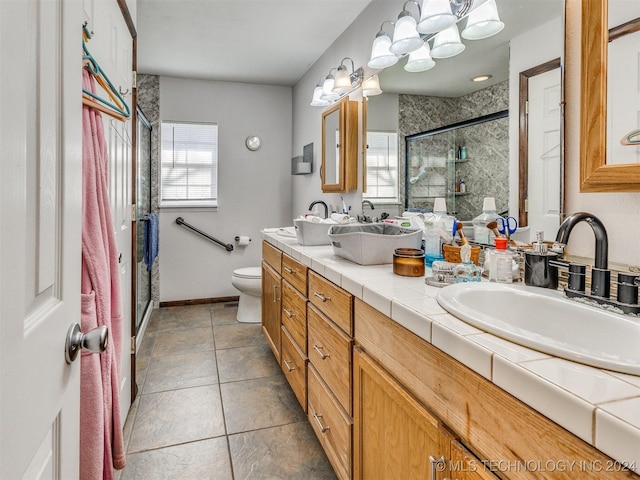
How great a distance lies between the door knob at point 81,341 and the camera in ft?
2.27

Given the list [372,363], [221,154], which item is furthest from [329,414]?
[221,154]

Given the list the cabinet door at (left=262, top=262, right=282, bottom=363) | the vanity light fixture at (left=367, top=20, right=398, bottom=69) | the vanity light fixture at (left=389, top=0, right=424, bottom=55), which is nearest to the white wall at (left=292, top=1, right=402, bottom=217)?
the vanity light fixture at (left=367, top=20, right=398, bottom=69)

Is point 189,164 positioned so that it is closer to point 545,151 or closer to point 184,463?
point 184,463

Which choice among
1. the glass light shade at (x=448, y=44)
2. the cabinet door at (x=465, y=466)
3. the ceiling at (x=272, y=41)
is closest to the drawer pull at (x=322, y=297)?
the cabinet door at (x=465, y=466)

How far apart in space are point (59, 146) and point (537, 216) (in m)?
1.41

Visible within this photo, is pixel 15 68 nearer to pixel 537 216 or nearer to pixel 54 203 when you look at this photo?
pixel 54 203

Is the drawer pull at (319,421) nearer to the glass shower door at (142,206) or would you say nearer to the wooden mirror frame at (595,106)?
the wooden mirror frame at (595,106)

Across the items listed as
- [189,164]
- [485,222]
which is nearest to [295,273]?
[485,222]

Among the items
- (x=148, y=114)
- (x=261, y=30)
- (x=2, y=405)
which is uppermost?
(x=261, y=30)

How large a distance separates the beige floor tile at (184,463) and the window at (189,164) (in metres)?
2.80

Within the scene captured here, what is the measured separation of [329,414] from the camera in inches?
62.1

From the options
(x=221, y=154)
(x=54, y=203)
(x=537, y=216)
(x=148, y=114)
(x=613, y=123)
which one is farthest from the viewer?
(x=221, y=154)

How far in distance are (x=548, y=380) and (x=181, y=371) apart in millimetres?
2509

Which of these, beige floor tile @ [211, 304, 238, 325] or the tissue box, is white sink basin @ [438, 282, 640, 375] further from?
beige floor tile @ [211, 304, 238, 325]
